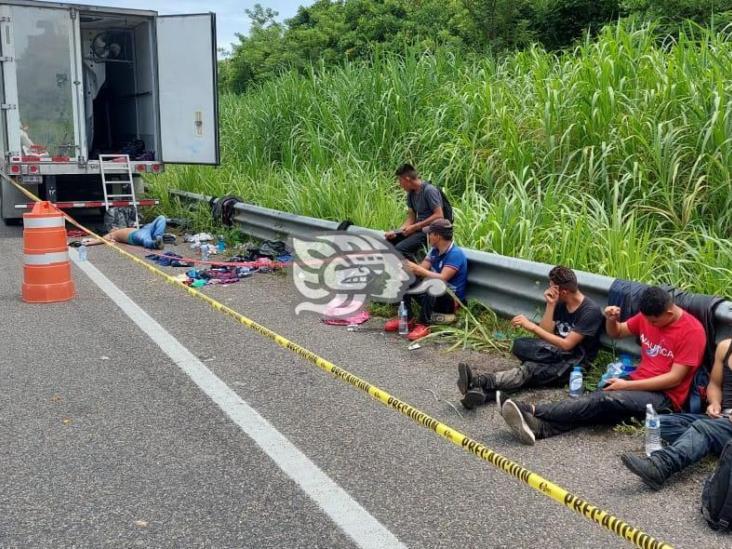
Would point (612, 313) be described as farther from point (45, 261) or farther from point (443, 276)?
point (45, 261)

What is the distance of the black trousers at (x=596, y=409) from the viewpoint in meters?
4.31

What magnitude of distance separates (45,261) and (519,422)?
18.1ft

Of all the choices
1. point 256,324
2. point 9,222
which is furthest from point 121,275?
point 9,222

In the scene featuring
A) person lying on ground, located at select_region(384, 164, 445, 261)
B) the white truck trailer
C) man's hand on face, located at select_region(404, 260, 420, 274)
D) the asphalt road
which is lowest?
the asphalt road

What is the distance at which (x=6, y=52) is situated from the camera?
12055 millimetres

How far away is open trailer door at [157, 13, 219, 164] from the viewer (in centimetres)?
1302

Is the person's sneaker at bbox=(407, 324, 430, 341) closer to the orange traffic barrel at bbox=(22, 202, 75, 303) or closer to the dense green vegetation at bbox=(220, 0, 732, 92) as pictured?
the orange traffic barrel at bbox=(22, 202, 75, 303)

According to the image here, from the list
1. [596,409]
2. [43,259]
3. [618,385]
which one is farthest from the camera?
[43,259]

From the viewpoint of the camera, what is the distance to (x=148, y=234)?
11734 millimetres

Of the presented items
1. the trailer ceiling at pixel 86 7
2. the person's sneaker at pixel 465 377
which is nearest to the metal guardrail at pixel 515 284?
the person's sneaker at pixel 465 377

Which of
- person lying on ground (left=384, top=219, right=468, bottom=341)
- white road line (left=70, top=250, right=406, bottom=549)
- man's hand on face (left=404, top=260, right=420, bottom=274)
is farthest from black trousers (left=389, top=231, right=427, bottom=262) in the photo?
white road line (left=70, top=250, right=406, bottom=549)

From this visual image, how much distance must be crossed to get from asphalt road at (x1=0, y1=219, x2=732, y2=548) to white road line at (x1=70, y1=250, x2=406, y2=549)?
0.04 metres

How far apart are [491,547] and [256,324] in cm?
395

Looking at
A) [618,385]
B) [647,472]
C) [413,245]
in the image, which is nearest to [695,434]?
[647,472]
